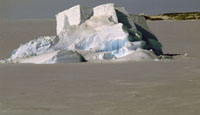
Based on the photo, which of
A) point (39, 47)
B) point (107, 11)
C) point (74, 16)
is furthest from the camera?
point (74, 16)

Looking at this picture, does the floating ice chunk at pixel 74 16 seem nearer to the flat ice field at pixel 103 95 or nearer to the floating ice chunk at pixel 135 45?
the floating ice chunk at pixel 135 45

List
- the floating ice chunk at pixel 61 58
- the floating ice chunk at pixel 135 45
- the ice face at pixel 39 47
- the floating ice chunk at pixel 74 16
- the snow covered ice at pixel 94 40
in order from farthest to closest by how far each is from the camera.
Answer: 1. the floating ice chunk at pixel 74 16
2. the ice face at pixel 39 47
3. the floating ice chunk at pixel 135 45
4. the snow covered ice at pixel 94 40
5. the floating ice chunk at pixel 61 58

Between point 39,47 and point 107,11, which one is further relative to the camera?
point 107,11

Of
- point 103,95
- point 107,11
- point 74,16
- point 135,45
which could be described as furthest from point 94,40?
point 103,95

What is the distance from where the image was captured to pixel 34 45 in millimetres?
12727

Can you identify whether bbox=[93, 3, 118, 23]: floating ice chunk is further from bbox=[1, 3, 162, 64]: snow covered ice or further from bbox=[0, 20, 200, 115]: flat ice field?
bbox=[0, 20, 200, 115]: flat ice field

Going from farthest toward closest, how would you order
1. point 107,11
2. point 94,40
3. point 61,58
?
point 107,11 → point 94,40 → point 61,58

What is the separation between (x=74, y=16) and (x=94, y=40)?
5.02ft

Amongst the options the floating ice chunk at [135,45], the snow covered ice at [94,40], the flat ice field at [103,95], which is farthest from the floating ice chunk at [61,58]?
the flat ice field at [103,95]

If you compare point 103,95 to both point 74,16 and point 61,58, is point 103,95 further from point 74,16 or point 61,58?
point 74,16

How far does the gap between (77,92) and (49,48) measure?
24.0ft

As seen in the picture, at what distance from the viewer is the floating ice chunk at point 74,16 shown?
43.5ft

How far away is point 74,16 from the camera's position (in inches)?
530

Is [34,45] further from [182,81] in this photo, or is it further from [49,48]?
[182,81]
